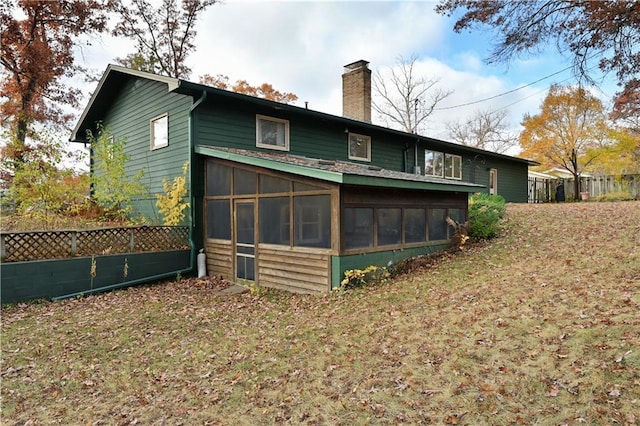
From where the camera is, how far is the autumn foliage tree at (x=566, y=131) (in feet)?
66.8

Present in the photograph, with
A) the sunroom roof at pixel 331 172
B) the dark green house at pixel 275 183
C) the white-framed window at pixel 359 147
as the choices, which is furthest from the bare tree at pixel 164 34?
the sunroom roof at pixel 331 172

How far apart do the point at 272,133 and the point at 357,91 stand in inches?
265

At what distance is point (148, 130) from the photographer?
12.0 meters

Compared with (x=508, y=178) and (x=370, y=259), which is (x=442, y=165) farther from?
(x=370, y=259)

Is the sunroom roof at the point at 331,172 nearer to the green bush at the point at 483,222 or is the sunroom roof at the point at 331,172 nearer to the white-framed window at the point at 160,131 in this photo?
the green bush at the point at 483,222

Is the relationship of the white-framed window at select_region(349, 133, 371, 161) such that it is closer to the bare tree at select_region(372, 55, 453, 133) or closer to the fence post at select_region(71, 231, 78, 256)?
the fence post at select_region(71, 231, 78, 256)

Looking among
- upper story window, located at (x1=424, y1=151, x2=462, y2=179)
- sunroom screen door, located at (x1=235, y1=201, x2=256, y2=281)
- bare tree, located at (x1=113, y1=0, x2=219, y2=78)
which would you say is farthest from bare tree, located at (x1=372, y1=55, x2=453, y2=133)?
sunroom screen door, located at (x1=235, y1=201, x2=256, y2=281)

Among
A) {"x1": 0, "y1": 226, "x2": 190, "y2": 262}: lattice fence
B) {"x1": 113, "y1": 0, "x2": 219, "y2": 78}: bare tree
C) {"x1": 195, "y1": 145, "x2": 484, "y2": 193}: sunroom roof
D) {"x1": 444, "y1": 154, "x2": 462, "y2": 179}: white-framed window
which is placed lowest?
{"x1": 0, "y1": 226, "x2": 190, "y2": 262}: lattice fence

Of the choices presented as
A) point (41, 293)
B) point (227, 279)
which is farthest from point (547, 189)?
point (41, 293)

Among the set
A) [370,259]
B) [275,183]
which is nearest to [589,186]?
[370,259]

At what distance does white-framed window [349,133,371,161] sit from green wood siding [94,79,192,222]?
19.7 ft

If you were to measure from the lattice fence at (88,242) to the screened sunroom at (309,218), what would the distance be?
3.44ft

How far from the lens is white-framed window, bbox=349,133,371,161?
13844 mm

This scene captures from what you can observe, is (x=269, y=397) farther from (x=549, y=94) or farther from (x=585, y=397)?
(x=549, y=94)
